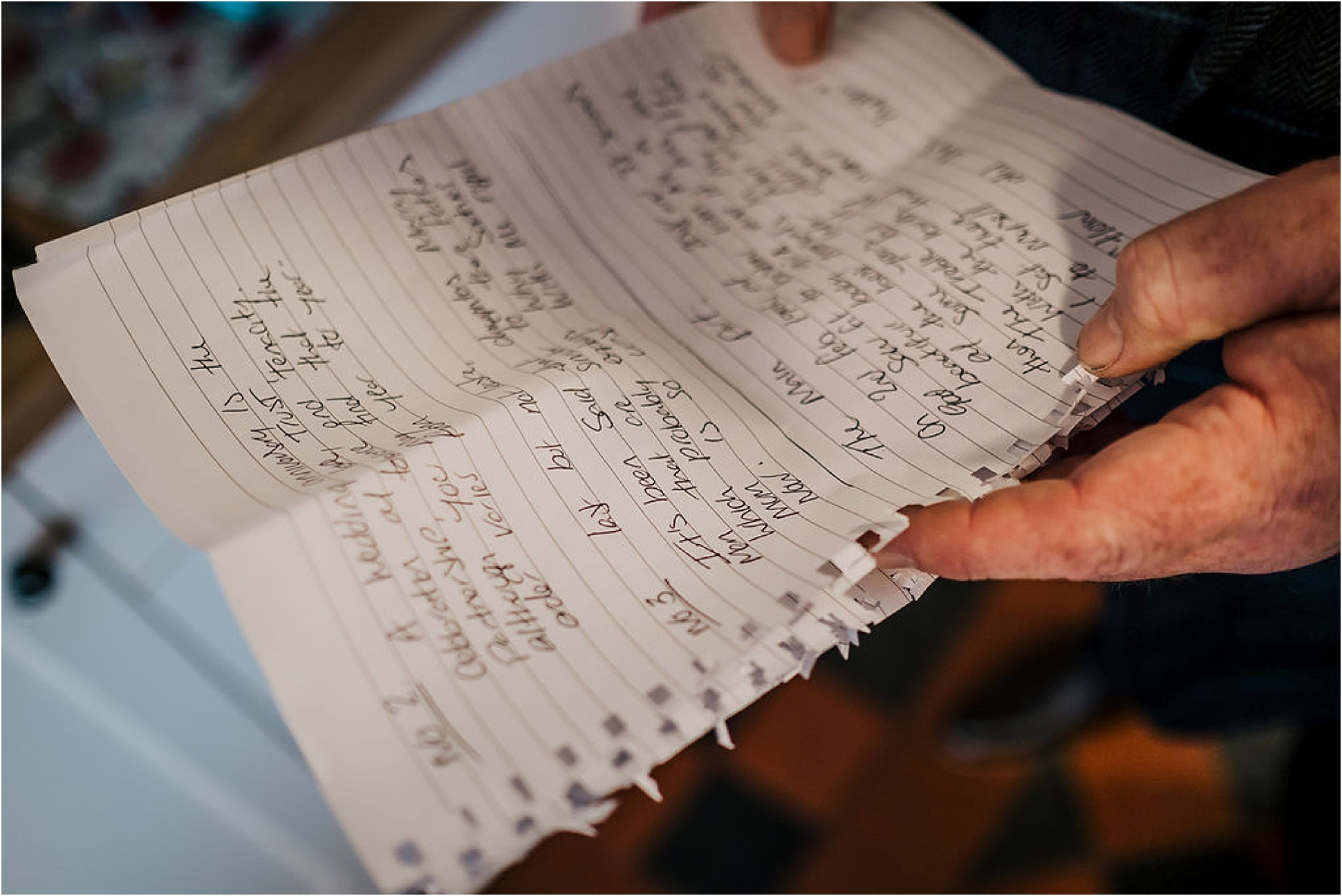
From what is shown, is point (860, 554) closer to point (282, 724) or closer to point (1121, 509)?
point (1121, 509)

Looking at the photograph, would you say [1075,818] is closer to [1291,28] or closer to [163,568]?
[1291,28]

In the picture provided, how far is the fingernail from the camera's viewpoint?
0.33 metres

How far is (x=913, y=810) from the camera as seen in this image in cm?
100

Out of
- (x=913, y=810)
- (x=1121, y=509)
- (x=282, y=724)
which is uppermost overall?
(x=1121, y=509)

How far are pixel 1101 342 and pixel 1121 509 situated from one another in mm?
71

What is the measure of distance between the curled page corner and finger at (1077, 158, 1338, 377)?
0.12 m

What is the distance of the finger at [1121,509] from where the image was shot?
1.01 feet

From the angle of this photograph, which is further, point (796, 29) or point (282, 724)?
point (282, 724)

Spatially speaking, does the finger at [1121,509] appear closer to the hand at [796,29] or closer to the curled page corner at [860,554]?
the curled page corner at [860,554]

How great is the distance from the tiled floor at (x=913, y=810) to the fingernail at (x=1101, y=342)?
0.79m

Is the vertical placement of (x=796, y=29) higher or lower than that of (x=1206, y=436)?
higher

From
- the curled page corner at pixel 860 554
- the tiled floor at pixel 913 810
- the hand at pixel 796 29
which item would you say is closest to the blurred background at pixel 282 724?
the tiled floor at pixel 913 810

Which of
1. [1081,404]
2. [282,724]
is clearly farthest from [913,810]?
[1081,404]

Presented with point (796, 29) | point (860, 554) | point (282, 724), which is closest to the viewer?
point (860, 554)
